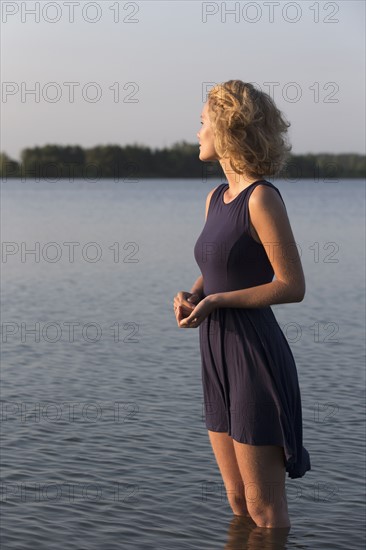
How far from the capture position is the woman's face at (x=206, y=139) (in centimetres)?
361

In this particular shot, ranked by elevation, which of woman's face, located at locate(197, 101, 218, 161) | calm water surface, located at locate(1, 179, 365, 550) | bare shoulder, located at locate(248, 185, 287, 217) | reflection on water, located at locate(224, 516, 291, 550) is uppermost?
woman's face, located at locate(197, 101, 218, 161)

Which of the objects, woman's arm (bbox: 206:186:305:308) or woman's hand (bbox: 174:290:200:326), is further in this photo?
woman's hand (bbox: 174:290:200:326)

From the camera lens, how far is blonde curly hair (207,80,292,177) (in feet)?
11.4

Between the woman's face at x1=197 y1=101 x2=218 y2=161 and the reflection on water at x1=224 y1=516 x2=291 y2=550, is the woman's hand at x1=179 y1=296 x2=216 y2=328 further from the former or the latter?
the reflection on water at x1=224 y1=516 x2=291 y2=550

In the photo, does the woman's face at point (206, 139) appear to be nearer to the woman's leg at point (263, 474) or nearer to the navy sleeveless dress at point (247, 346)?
the navy sleeveless dress at point (247, 346)

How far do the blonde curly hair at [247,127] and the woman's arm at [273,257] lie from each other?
114 millimetres

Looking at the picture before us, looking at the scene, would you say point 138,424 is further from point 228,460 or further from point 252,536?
point 228,460

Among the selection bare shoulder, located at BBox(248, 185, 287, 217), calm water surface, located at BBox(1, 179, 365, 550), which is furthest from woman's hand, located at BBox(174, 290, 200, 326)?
calm water surface, located at BBox(1, 179, 365, 550)

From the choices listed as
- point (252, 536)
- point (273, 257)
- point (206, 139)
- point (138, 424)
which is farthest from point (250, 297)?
point (138, 424)

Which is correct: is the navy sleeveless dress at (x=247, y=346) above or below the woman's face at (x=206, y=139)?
below

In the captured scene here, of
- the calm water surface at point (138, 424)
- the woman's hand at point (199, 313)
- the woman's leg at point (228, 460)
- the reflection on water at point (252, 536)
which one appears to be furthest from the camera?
the calm water surface at point (138, 424)

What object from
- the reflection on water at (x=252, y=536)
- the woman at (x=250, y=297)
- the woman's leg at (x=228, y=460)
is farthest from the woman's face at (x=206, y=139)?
the reflection on water at (x=252, y=536)

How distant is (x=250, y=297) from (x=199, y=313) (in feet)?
0.63

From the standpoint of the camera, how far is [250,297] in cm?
355
